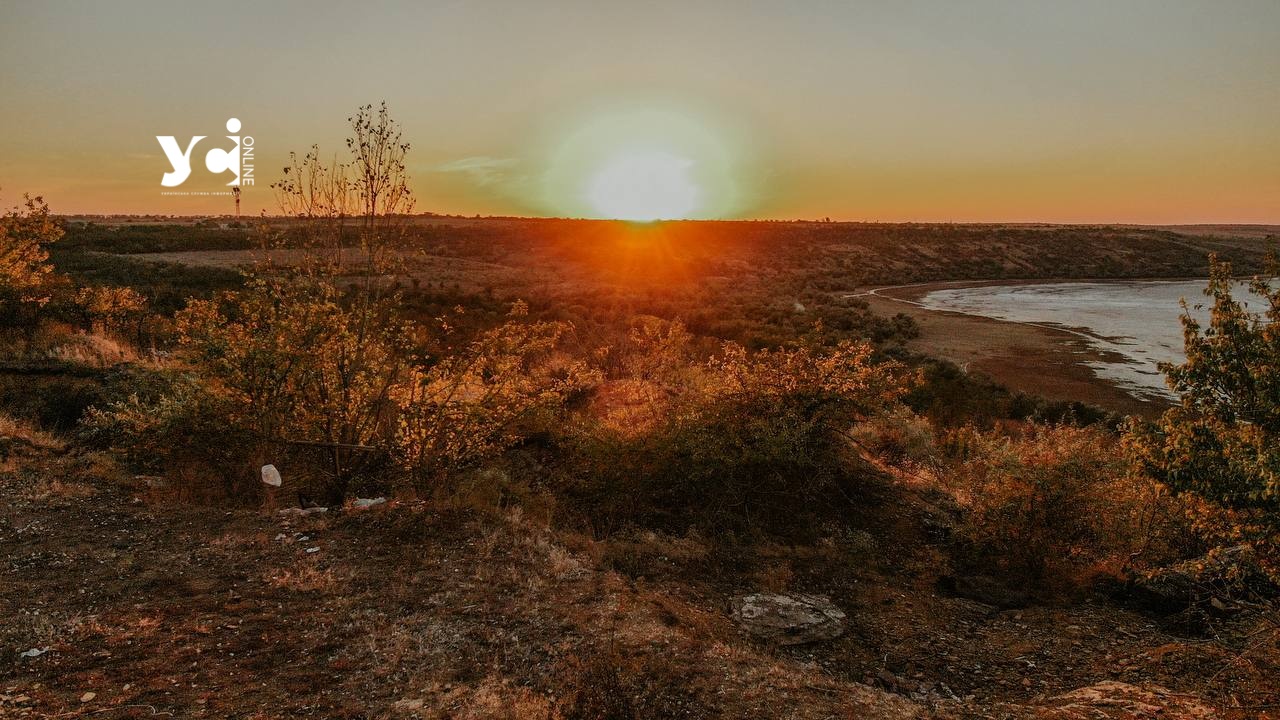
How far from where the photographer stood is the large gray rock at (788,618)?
21.0 feet

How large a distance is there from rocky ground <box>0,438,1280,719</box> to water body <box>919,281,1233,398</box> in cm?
920

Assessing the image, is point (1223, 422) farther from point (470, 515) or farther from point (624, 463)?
point (470, 515)

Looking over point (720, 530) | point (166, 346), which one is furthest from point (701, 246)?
point (720, 530)

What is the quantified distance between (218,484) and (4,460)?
2.97 metres

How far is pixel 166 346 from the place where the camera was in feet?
54.4

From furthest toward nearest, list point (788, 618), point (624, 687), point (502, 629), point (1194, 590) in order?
point (1194, 590), point (788, 618), point (502, 629), point (624, 687)

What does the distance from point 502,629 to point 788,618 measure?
303 centimetres

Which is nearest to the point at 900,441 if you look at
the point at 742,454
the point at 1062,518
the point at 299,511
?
the point at 1062,518

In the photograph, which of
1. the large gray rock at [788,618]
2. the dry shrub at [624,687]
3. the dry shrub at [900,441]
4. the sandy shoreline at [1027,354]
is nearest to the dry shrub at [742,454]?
the large gray rock at [788,618]

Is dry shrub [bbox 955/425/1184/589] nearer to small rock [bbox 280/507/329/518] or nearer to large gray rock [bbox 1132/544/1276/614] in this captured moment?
large gray rock [bbox 1132/544/1276/614]

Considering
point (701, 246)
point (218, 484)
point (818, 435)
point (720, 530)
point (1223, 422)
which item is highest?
point (701, 246)

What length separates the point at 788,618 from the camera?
21.6ft

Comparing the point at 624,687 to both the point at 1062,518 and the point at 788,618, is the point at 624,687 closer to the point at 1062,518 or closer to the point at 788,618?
the point at 788,618

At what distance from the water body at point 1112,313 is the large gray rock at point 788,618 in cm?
Result: 1023
